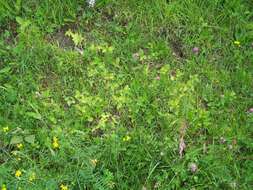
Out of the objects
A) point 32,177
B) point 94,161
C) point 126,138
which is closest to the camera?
point 32,177

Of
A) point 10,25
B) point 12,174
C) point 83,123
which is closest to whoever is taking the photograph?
point 12,174

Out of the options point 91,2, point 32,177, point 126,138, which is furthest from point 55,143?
point 91,2

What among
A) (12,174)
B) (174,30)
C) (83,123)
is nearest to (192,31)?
(174,30)

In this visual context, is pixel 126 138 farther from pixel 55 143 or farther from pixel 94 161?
pixel 55 143

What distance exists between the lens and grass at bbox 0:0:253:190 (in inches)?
135

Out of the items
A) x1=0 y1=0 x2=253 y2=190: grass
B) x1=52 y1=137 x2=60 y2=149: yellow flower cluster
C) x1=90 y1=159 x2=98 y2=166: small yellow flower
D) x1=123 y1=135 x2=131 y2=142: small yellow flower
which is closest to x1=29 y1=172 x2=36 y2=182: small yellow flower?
x1=0 y1=0 x2=253 y2=190: grass

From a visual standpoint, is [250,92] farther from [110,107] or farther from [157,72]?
[110,107]

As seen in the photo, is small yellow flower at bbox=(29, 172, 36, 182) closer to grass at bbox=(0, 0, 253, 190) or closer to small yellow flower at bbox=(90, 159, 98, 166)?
grass at bbox=(0, 0, 253, 190)

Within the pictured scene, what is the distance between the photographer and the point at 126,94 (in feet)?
12.0

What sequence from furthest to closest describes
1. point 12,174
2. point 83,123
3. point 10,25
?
point 10,25
point 83,123
point 12,174

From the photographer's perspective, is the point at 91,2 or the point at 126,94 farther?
the point at 91,2

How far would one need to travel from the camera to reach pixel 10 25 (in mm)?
3918

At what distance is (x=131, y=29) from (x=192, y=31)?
50 centimetres

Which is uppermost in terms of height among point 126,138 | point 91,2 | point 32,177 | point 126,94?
point 91,2
